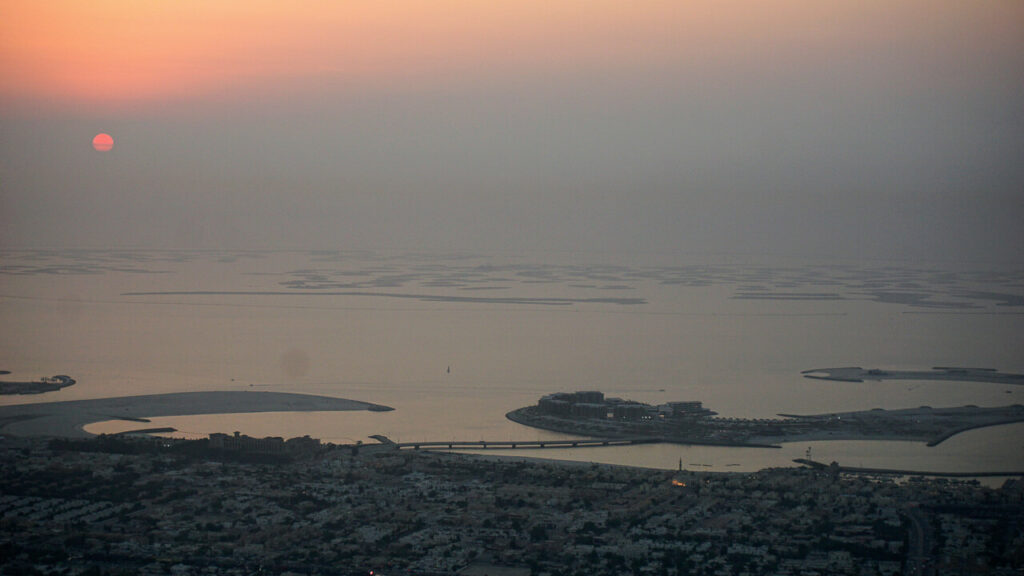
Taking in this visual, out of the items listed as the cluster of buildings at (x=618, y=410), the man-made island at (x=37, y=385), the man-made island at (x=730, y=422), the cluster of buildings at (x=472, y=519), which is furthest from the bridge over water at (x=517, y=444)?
the man-made island at (x=37, y=385)

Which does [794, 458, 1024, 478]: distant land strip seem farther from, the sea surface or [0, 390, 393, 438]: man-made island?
[0, 390, 393, 438]: man-made island

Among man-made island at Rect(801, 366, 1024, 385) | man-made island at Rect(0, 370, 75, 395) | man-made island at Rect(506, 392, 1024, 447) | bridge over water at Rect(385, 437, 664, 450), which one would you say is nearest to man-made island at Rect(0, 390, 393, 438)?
man-made island at Rect(0, 370, 75, 395)

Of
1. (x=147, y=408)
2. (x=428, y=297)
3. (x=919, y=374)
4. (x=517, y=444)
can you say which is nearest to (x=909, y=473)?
(x=517, y=444)

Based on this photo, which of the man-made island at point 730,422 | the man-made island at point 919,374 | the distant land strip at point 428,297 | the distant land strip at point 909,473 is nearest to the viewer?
the distant land strip at point 909,473

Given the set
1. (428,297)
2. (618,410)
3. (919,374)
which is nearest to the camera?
(618,410)

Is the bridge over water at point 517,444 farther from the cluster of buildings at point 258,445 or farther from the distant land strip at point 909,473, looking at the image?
the distant land strip at point 909,473

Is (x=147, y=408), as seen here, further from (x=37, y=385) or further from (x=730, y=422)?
(x=730, y=422)
